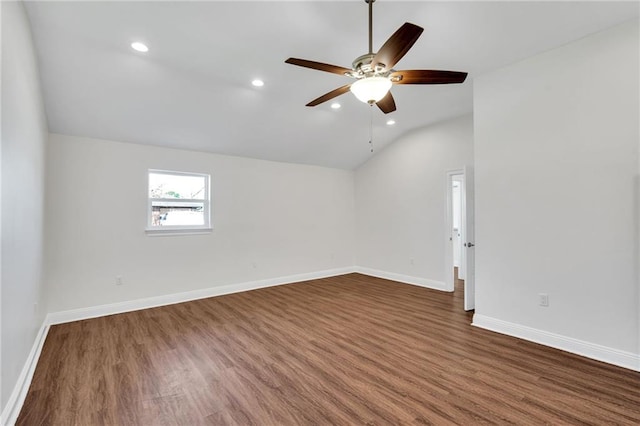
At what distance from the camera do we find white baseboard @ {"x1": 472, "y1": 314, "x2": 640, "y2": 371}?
2.59 m

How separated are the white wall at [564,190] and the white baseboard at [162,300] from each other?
A: 355cm

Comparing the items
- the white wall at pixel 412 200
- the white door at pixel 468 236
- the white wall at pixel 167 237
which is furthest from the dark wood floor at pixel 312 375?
the white wall at pixel 412 200

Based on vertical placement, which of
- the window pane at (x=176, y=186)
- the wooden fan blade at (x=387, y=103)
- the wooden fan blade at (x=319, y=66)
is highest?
the wooden fan blade at (x=319, y=66)

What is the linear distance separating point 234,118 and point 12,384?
355 centimetres

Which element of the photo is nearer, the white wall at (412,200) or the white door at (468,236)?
the white door at (468,236)

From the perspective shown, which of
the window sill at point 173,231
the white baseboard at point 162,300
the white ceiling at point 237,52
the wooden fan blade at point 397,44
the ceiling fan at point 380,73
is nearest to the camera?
the wooden fan blade at point 397,44

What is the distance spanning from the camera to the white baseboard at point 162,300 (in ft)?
12.6

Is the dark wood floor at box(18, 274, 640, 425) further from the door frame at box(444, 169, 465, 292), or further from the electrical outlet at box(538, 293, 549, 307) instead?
the door frame at box(444, 169, 465, 292)

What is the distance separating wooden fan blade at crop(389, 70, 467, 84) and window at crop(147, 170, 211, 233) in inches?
153

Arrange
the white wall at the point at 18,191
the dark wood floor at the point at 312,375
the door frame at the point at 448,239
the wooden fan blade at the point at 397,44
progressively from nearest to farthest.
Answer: the wooden fan blade at the point at 397,44
the white wall at the point at 18,191
the dark wood floor at the point at 312,375
the door frame at the point at 448,239

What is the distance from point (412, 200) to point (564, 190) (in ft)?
9.54

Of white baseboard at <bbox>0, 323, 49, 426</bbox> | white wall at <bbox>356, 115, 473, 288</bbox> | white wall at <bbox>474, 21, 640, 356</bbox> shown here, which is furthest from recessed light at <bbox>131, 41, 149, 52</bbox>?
white wall at <bbox>356, 115, 473, 288</bbox>

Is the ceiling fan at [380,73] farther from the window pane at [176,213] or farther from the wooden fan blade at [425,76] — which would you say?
the window pane at [176,213]

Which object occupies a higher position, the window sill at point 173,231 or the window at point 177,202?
the window at point 177,202
